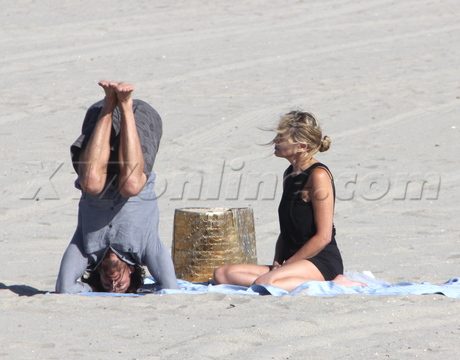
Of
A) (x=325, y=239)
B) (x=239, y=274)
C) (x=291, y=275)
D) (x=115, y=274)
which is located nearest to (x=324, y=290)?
(x=291, y=275)

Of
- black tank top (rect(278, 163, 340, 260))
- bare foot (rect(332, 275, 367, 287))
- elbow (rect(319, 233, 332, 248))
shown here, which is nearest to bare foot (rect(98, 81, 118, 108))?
black tank top (rect(278, 163, 340, 260))

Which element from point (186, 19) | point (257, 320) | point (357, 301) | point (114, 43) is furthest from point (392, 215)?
point (186, 19)

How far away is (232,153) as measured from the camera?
994 centimetres

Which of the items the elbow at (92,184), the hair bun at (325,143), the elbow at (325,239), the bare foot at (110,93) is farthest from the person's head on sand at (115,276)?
the hair bun at (325,143)

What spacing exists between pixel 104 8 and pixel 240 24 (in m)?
2.83

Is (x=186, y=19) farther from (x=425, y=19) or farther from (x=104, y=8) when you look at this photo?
Answer: (x=425, y=19)

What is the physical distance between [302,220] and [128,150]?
1314 mm

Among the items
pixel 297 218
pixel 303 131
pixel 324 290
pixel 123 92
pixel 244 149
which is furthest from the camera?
pixel 244 149

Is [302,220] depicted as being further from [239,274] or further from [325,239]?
[239,274]

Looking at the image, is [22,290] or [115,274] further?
[22,290]

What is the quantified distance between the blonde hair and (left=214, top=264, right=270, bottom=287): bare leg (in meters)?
0.84

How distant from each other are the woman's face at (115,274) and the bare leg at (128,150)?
54cm

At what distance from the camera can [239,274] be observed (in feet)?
17.6

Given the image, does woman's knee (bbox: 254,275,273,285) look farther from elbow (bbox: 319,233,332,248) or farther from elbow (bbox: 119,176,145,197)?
elbow (bbox: 119,176,145,197)
